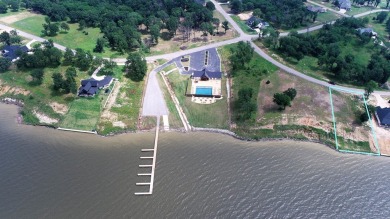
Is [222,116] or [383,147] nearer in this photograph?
[383,147]

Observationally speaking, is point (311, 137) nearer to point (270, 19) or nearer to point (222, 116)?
point (222, 116)

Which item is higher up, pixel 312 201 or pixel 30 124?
pixel 30 124

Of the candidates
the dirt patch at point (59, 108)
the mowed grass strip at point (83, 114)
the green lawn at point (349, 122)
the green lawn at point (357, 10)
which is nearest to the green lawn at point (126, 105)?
the mowed grass strip at point (83, 114)

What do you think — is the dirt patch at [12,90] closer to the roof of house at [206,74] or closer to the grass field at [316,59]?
the roof of house at [206,74]

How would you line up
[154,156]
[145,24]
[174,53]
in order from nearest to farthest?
[154,156], [174,53], [145,24]

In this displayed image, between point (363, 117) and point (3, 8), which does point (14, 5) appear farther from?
point (363, 117)

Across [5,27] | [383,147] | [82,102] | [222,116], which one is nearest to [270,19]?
[222,116]
